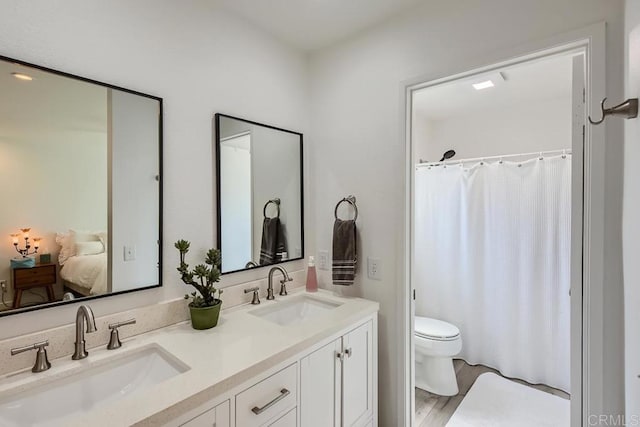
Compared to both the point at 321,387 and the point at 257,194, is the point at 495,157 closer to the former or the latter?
the point at 257,194

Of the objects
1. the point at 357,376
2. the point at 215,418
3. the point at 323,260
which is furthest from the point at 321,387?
the point at 323,260

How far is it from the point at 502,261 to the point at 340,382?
1.90m

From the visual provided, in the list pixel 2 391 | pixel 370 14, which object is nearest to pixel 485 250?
pixel 370 14

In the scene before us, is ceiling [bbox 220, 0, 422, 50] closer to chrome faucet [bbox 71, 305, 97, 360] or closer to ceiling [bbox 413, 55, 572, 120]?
ceiling [bbox 413, 55, 572, 120]

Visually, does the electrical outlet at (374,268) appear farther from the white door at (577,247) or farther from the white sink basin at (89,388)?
the white sink basin at (89,388)

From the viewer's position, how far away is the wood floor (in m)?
2.01

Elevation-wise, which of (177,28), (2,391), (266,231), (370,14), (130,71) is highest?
(370,14)

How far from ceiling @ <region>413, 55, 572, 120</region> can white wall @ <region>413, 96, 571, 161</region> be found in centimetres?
9

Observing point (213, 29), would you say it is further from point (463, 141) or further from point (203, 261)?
point (463, 141)

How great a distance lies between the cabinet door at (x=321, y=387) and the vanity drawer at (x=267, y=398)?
0.07 m

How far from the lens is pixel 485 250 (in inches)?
106

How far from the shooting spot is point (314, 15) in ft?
5.60

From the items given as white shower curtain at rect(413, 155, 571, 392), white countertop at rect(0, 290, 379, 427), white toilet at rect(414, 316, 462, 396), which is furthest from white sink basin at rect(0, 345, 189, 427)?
white shower curtain at rect(413, 155, 571, 392)

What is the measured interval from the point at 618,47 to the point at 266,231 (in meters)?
1.82
